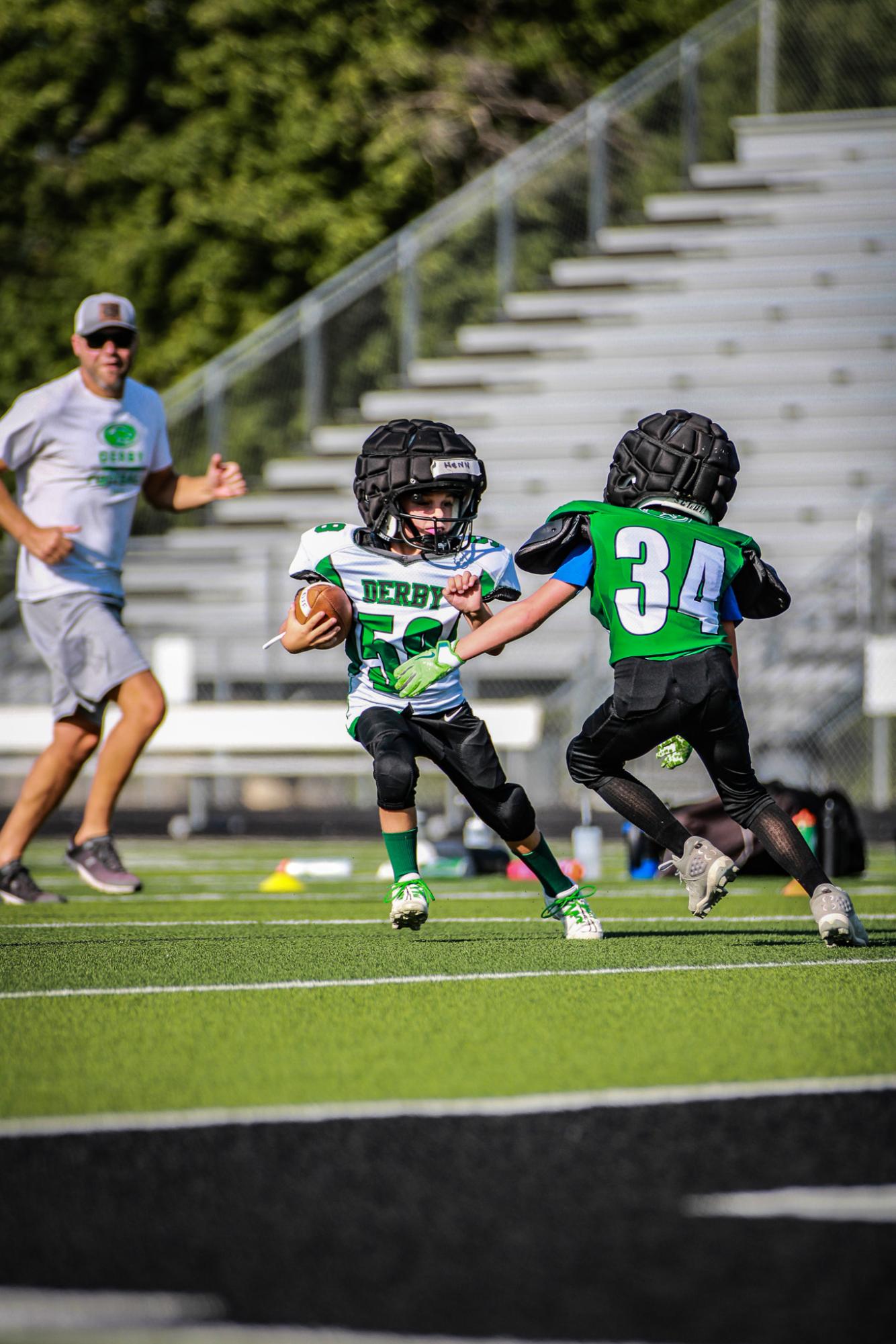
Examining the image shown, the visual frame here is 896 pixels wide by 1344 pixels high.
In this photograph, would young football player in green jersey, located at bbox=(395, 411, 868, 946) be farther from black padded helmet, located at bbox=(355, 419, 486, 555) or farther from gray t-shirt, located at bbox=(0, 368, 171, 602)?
gray t-shirt, located at bbox=(0, 368, 171, 602)

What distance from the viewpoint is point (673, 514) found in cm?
535

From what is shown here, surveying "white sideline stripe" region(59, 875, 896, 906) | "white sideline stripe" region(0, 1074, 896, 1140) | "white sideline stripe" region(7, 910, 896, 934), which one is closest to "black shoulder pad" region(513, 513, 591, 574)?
"white sideline stripe" region(7, 910, 896, 934)

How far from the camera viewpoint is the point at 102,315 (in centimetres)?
750

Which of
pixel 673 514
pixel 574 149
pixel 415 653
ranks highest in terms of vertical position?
pixel 574 149

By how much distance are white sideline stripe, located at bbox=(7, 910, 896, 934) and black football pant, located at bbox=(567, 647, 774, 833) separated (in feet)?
2.90

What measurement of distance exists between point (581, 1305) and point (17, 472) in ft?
20.0

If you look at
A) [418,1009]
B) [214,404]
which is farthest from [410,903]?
[214,404]

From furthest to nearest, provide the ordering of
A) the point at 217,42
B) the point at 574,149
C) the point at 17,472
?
the point at 217,42
the point at 574,149
the point at 17,472

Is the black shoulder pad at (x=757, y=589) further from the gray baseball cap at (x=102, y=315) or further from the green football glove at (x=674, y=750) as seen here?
the gray baseball cap at (x=102, y=315)

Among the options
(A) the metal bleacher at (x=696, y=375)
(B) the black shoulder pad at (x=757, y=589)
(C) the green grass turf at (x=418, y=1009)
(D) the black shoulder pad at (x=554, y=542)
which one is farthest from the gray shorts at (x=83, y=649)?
(A) the metal bleacher at (x=696, y=375)

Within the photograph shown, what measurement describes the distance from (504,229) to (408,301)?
1.33 metres

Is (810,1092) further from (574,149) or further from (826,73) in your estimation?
(826,73)

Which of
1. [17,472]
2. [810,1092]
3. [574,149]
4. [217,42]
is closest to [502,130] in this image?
[217,42]

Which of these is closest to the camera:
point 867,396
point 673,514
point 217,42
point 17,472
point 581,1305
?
point 581,1305
